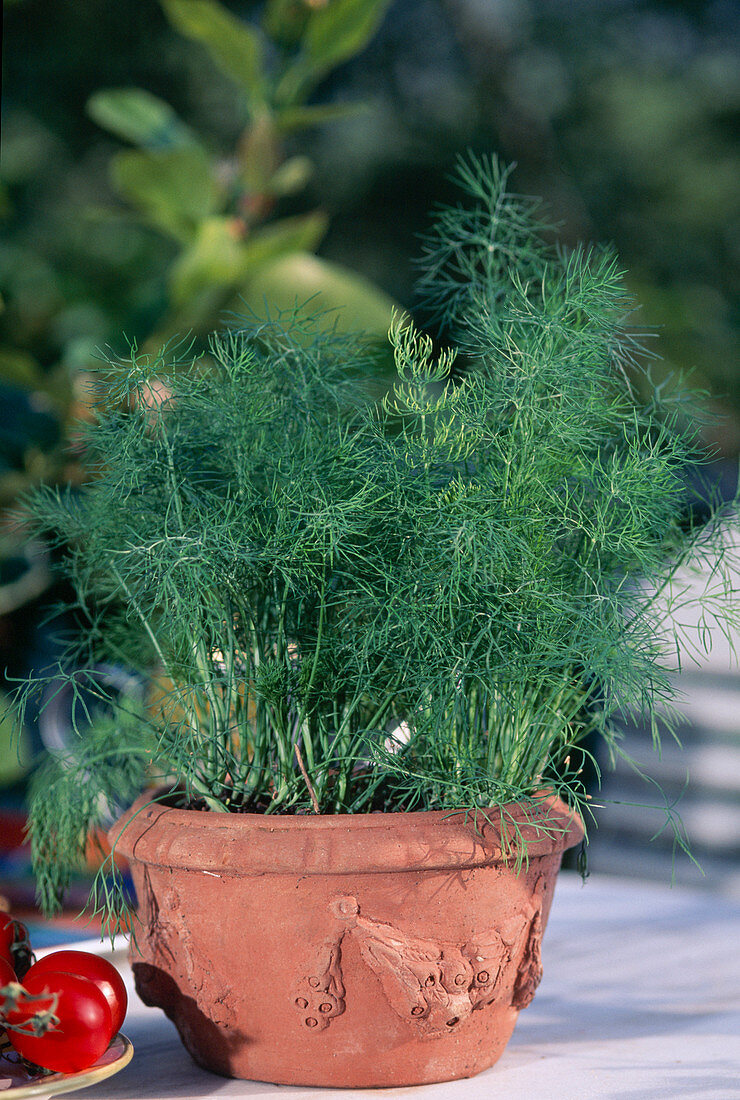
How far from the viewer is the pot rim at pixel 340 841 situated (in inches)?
13.3

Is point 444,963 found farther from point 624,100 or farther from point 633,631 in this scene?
point 624,100

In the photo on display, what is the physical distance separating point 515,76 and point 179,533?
1348 millimetres

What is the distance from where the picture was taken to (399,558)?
0.36 meters

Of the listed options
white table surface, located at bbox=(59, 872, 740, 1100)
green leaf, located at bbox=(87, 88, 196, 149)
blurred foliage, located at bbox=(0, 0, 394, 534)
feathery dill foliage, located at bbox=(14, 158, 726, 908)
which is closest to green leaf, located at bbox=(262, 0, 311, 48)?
blurred foliage, located at bbox=(0, 0, 394, 534)

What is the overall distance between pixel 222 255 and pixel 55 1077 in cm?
64

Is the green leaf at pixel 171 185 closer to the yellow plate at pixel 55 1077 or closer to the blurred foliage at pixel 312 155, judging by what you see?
the blurred foliage at pixel 312 155

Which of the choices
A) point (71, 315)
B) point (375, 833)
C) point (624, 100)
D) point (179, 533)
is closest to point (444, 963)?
point (375, 833)

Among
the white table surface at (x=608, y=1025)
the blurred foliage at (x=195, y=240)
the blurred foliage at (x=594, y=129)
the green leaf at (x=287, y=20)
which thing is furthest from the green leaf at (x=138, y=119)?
the blurred foliage at (x=594, y=129)

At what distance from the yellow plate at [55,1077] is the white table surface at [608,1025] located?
0.09ft

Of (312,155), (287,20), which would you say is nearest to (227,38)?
(287,20)

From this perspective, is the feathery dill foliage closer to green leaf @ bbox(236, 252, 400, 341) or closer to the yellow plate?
the yellow plate

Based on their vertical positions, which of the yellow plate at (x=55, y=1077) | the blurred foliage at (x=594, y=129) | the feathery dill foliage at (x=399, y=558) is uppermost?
the blurred foliage at (x=594, y=129)

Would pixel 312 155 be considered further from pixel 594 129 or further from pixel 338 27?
pixel 338 27

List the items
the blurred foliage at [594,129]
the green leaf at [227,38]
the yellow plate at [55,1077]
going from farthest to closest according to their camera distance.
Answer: the blurred foliage at [594,129] < the green leaf at [227,38] < the yellow plate at [55,1077]
